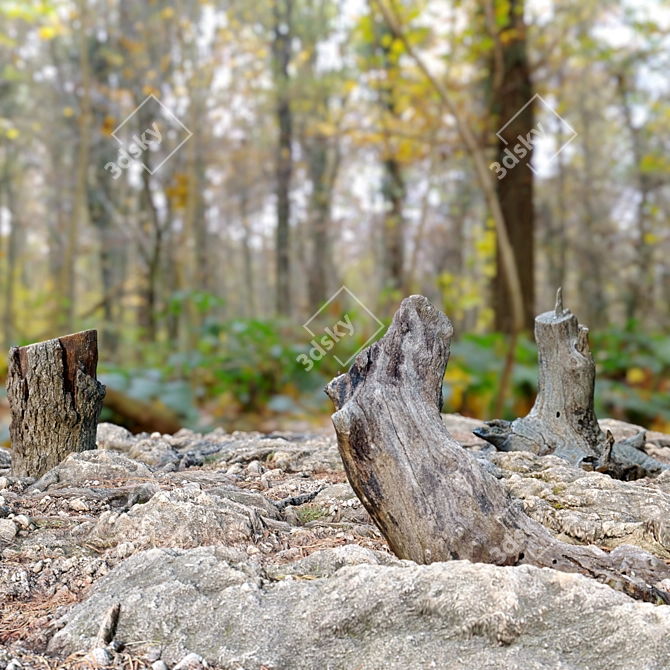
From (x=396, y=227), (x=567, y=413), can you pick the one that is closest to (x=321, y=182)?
(x=396, y=227)

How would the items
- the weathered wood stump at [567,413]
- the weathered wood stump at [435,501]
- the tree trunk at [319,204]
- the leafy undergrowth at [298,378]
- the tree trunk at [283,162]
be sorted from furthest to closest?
the tree trunk at [319,204], the tree trunk at [283,162], the leafy undergrowth at [298,378], the weathered wood stump at [567,413], the weathered wood stump at [435,501]

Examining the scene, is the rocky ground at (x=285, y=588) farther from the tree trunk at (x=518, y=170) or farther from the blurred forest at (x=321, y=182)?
the tree trunk at (x=518, y=170)

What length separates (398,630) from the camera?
1389mm

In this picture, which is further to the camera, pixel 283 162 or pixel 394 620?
pixel 283 162

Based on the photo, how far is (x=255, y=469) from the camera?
105 inches

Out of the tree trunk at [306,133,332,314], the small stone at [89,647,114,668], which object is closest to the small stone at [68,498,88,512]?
the small stone at [89,647,114,668]

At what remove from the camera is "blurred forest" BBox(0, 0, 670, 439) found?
7.39 m

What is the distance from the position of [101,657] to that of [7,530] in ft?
2.61

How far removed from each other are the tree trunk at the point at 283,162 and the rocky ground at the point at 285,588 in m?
11.9

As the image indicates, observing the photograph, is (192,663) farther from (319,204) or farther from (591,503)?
(319,204)

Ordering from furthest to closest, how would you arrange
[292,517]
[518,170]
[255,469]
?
[518,170]
[255,469]
[292,517]

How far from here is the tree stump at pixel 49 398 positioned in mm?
2480

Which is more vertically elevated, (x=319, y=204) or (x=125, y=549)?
(x=319, y=204)

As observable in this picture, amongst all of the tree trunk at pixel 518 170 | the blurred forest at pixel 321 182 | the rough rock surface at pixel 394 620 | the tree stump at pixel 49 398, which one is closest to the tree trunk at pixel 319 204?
the blurred forest at pixel 321 182
